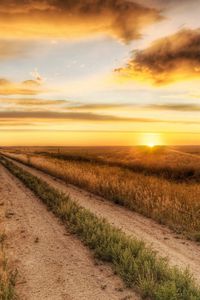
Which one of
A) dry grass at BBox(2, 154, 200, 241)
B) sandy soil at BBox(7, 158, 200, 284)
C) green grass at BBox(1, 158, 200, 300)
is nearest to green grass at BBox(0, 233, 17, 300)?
green grass at BBox(1, 158, 200, 300)

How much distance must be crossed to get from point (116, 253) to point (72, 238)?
2.11 meters

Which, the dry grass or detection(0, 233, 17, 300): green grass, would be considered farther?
the dry grass

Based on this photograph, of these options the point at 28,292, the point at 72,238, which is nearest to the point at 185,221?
the point at 72,238

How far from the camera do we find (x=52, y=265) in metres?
7.64

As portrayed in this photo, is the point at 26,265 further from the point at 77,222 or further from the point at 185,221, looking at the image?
the point at 185,221

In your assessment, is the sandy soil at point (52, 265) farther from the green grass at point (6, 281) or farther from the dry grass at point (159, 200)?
the dry grass at point (159, 200)

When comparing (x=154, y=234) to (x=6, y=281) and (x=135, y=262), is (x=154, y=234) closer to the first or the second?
(x=135, y=262)

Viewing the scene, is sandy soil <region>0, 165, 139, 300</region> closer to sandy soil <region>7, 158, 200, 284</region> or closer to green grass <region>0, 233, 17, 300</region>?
green grass <region>0, 233, 17, 300</region>

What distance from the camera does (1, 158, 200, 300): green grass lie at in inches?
238

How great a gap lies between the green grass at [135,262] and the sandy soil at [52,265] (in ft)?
0.79

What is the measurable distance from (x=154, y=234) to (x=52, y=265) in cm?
408

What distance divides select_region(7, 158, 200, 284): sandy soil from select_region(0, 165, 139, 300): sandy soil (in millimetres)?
1895

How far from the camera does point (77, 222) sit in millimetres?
10891

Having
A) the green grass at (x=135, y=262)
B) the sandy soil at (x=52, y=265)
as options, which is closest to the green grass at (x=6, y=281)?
the sandy soil at (x=52, y=265)
